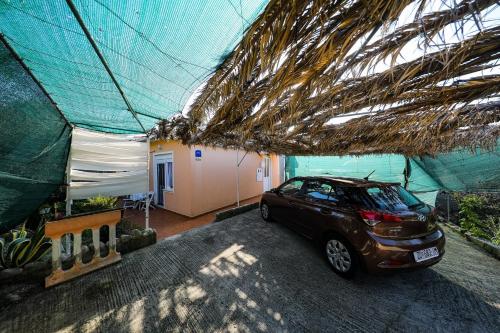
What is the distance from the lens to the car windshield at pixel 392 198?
2801mm

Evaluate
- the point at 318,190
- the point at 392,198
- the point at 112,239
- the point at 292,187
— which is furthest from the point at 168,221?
the point at 392,198

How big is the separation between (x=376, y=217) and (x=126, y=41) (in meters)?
3.59

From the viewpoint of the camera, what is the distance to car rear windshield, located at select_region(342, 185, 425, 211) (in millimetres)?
2807

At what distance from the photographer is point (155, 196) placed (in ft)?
26.6

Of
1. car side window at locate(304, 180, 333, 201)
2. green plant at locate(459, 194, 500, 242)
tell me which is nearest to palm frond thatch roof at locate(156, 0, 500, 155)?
car side window at locate(304, 180, 333, 201)

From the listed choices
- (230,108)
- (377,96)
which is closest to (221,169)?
(230,108)

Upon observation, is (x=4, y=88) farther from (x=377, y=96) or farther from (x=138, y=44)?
(x=377, y=96)

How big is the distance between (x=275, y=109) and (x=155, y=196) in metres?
7.57

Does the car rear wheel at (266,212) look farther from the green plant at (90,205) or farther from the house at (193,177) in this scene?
the green plant at (90,205)

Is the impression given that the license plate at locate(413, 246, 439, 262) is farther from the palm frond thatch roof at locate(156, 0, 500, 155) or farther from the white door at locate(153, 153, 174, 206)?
the white door at locate(153, 153, 174, 206)

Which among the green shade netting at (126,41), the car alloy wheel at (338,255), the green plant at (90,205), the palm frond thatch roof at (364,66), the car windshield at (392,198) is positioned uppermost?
the green shade netting at (126,41)

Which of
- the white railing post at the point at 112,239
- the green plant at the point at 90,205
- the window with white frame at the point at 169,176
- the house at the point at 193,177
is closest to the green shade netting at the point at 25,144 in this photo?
the white railing post at the point at 112,239

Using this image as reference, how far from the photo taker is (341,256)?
3.01 meters

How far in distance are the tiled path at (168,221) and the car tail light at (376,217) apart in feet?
15.1
